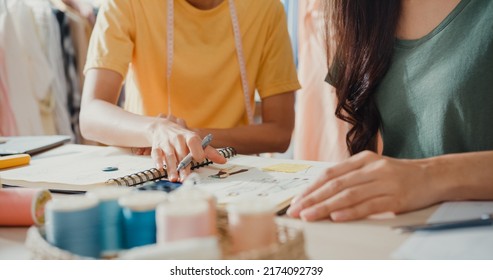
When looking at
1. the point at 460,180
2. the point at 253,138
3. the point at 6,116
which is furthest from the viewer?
the point at 6,116

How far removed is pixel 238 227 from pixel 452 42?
688mm

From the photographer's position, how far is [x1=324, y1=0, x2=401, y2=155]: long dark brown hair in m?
1.03

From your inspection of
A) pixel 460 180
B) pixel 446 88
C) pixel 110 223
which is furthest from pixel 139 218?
pixel 446 88

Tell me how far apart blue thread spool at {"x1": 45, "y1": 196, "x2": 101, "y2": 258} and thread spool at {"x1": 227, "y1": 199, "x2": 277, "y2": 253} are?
0.13m

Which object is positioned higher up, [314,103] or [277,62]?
[277,62]

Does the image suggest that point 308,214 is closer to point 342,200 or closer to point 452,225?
point 342,200

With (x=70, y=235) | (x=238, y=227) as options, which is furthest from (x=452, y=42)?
(x=70, y=235)

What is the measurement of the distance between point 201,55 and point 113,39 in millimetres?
232

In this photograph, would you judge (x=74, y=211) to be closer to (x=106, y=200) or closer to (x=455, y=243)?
(x=106, y=200)

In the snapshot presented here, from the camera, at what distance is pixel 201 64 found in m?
1.31

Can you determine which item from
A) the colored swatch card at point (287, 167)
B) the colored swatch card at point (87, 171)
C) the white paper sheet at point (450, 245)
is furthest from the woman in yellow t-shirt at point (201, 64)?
the white paper sheet at point (450, 245)

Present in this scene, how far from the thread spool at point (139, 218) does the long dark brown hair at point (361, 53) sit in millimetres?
675

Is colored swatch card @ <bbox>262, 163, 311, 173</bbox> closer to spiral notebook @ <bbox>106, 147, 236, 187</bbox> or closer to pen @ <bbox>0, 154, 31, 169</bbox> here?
spiral notebook @ <bbox>106, 147, 236, 187</bbox>
